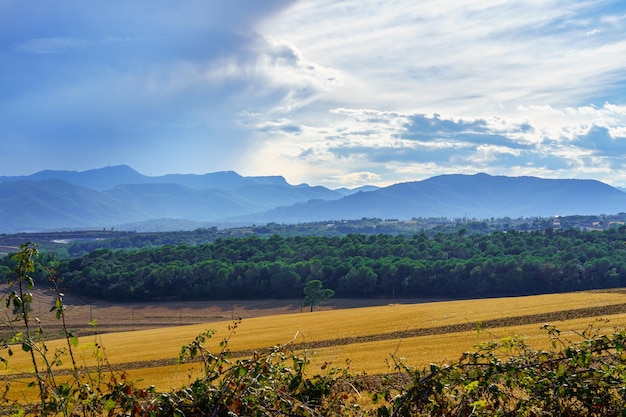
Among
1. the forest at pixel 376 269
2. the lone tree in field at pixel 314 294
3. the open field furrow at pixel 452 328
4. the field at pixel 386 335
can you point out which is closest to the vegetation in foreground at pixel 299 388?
the field at pixel 386 335

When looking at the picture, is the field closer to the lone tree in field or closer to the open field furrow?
the open field furrow

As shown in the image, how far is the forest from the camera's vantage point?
7019cm

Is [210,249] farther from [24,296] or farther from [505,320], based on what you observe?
[24,296]

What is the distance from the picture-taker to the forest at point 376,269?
230 feet

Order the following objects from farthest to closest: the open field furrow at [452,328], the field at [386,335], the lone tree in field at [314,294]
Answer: the lone tree in field at [314,294], the open field furrow at [452,328], the field at [386,335]

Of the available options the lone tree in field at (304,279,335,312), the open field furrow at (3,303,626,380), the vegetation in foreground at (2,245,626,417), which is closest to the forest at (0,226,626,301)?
the lone tree in field at (304,279,335,312)

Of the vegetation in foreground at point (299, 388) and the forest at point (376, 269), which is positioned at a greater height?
the vegetation in foreground at point (299, 388)

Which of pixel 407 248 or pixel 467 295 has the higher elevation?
pixel 407 248

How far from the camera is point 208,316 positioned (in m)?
73.8

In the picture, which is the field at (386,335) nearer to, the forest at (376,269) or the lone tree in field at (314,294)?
the lone tree in field at (314,294)

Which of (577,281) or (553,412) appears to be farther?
(577,281)

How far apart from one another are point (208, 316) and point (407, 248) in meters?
35.7

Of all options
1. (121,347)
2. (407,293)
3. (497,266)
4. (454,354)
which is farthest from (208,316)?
(454,354)

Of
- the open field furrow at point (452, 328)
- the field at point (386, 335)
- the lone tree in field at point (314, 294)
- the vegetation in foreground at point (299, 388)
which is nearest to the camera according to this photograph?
the vegetation in foreground at point (299, 388)
